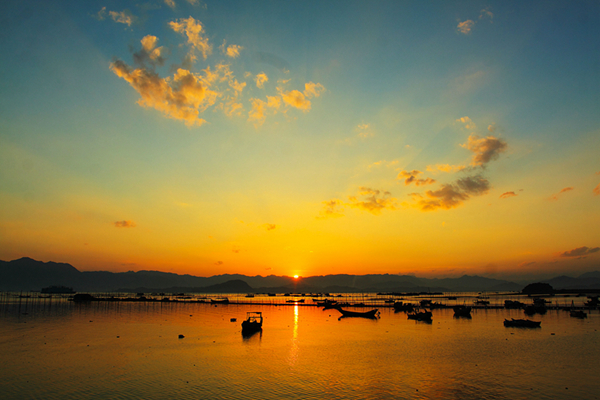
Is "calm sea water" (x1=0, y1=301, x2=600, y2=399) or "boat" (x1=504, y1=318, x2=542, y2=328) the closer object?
"calm sea water" (x1=0, y1=301, x2=600, y2=399)

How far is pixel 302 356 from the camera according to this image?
1235 inches

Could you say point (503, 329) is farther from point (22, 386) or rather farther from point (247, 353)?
point (22, 386)

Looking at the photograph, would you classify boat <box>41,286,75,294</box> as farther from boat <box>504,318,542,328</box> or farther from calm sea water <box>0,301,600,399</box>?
boat <box>504,318,542,328</box>

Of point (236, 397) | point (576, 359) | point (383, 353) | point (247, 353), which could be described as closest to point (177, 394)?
point (236, 397)

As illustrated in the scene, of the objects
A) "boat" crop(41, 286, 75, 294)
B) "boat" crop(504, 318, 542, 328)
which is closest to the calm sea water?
"boat" crop(504, 318, 542, 328)

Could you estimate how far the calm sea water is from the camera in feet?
68.4

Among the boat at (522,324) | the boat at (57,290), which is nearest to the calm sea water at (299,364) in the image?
the boat at (522,324)

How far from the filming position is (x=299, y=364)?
92.3 ft

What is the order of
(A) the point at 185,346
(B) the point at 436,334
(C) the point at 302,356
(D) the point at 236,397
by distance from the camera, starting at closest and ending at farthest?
(D) the point at 236,397 → (C) the point at 302,356 → (A) the point at 185,346 → (B) the point at 436,334

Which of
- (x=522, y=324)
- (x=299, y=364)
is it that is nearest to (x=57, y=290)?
(x=299, y=364)

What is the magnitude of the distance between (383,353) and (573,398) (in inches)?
606

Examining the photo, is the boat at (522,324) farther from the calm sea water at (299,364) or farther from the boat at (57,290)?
the boat at (57,290)

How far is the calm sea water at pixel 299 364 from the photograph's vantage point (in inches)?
821

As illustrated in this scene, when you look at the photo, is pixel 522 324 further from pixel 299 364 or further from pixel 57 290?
pixel 57 290
